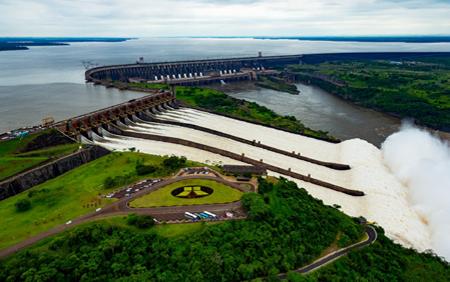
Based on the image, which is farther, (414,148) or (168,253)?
(414,148)

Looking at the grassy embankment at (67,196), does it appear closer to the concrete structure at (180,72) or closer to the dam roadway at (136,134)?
the dam roadway at (136,134)

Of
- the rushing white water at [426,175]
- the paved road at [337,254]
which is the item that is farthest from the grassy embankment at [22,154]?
the rushing white water at [426,175]

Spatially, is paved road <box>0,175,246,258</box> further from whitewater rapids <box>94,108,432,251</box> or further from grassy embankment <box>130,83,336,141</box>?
grassy embankment <box>130,83,336,141</box>

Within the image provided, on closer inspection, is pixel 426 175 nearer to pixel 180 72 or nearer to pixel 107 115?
pixel 107 115

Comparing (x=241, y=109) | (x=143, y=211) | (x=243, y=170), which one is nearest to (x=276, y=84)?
(x=241, y=109)

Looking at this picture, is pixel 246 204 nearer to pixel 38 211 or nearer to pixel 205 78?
pixel 38 211

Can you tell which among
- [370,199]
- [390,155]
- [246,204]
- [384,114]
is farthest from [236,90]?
[246,204]

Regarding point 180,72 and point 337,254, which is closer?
point 337,254
